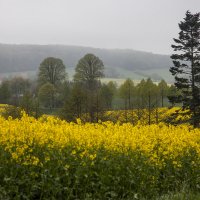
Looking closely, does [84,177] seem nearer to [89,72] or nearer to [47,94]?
[47,94]

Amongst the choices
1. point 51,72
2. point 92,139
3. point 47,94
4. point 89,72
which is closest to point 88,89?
point 47,94

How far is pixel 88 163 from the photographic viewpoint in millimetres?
9961

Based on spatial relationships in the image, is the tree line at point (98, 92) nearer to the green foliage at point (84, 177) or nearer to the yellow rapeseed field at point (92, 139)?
the yellow rapeseed field at point (92, 139)

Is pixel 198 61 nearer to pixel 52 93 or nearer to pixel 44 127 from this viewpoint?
pixel 44 127

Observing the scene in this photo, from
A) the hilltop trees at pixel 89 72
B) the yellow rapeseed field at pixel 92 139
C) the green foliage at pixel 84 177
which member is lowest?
the green foliage at pixel 84 177

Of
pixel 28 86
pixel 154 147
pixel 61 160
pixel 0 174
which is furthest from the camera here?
pixel 28 86

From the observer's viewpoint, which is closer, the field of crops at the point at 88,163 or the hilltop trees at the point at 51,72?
the field of crops at the point at 88,163

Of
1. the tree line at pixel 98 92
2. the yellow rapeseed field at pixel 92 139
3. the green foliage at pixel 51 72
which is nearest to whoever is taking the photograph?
the yellow rapeseed field at pixel 92 139

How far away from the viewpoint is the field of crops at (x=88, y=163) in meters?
8.95

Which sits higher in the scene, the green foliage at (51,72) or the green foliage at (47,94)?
the green foliage at (51,72)

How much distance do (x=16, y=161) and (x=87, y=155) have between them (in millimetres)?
1946

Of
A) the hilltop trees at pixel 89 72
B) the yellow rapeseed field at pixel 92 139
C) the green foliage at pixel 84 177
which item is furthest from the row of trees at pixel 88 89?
the green foliage at pixel 84 177

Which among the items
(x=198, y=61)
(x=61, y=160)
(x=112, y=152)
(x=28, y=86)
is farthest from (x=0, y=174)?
(x=28, y=86)

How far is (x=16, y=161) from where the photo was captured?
8.77 m
